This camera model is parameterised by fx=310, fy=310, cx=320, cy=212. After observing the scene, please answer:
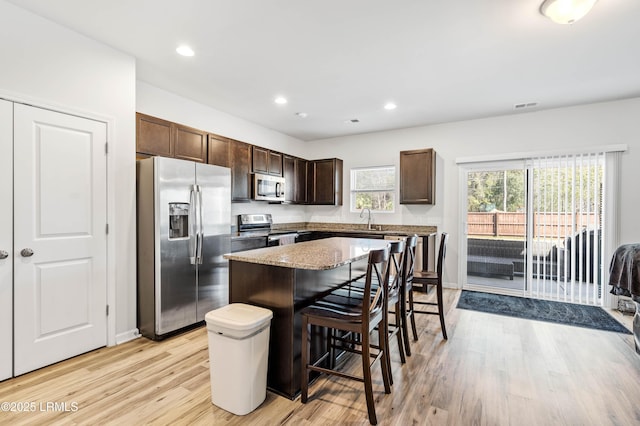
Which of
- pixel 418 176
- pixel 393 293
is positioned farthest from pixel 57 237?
pixel 418 176

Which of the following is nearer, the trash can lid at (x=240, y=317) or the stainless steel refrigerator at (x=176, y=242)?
the trash can lid at (x=240, y=317)

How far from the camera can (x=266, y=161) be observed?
5109 millimetres

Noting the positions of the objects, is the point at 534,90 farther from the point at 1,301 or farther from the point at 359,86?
the point at 1,301

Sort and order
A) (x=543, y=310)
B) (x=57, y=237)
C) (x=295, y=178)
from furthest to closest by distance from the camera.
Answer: (x=295, y=178) < (x=543, y=310) < (x=57, y=237)

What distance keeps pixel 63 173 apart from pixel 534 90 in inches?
198

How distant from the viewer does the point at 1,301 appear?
89.4 inches

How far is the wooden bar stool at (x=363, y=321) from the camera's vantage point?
6.17 ft

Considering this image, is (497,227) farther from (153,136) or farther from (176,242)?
(153,136)

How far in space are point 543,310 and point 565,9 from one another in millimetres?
3451

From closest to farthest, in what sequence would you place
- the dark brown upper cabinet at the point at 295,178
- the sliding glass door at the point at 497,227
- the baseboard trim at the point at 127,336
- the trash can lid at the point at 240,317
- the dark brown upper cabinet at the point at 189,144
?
the trash can lid at the point at 240,317 → the baseboard trim at the point at 127,336 → the dark brown upper cabinet at the point at 189,144 → the sliding glass door at the point at 497,227 → the dark brown upper cabinet at the point at 295,178

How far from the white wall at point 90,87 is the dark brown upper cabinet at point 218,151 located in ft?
3.72

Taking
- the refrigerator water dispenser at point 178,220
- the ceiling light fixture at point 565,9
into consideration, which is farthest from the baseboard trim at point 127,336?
the ceiling light fixture at point 565,9

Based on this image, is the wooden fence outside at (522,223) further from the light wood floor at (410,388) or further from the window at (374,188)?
the light wood floor at (410,388)

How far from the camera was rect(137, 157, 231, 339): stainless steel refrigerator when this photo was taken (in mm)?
3027
